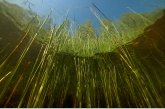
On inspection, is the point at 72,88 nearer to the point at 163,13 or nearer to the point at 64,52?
the point at 64,52

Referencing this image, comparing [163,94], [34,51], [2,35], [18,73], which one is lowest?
[163,94]

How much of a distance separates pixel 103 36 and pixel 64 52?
25.1 inches

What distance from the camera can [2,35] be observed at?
201cm

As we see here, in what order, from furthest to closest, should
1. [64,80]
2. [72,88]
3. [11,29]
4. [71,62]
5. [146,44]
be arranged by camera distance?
[11,29]
[146,44]
[71,62]
[72,88]
[64,80]

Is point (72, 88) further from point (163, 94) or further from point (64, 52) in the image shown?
point (163, 94)

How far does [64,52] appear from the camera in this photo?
1.68 metres

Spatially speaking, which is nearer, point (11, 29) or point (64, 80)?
point (64, 80)

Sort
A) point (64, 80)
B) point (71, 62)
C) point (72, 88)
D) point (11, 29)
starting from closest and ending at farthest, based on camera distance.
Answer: point (64, 80) → point (72, 88) → point (71, 62) → point (11, 29)

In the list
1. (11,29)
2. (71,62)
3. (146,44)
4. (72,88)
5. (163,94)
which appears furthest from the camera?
(11,29)

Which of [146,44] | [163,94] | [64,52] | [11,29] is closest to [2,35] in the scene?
[11,29]

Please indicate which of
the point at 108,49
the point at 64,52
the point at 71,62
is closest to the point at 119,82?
the point at 108,49

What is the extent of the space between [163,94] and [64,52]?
45.8 inches

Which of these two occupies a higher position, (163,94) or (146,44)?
(146,44)

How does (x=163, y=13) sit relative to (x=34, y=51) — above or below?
above
